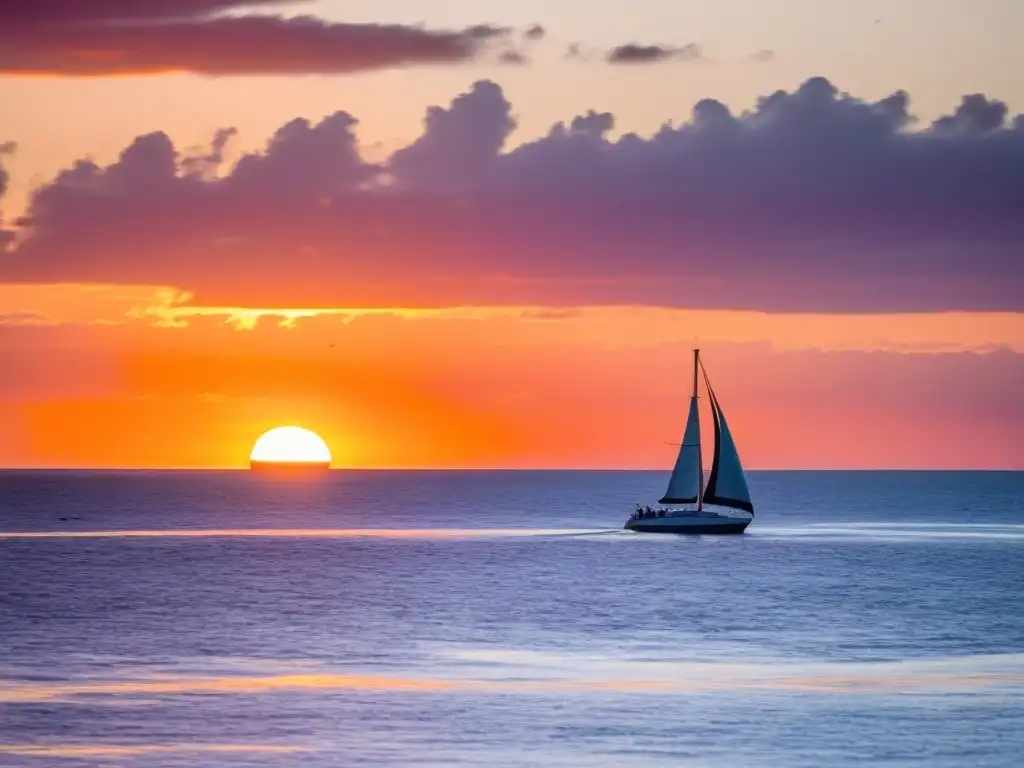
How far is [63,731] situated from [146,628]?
31.1 meters

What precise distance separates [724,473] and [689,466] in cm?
327

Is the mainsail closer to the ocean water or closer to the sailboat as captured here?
the sailboat

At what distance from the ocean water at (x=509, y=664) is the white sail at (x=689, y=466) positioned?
2019cm

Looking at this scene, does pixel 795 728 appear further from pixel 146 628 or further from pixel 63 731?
pixel 146 628

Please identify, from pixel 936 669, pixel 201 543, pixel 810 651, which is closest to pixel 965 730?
pixel 936 669

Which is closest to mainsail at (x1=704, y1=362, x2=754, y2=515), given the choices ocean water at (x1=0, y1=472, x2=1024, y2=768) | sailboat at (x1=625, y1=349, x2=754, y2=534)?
sailboat at (x1=625, y1=349, x2=754, y2=534)

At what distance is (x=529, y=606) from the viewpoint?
9475 cm

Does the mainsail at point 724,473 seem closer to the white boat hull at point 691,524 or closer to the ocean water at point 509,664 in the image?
the white boat hull at point 691,524

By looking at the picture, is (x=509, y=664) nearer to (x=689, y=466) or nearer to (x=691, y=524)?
(x=689, y=466)

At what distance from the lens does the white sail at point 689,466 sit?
154 metres

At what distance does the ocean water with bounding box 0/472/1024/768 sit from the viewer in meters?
48.8

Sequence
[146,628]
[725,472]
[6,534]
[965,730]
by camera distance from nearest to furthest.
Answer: [965,730], [146,628], [725,472], [6,534]

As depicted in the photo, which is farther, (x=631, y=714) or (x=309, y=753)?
(x=631, y=714)

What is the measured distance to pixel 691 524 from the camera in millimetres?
157750
